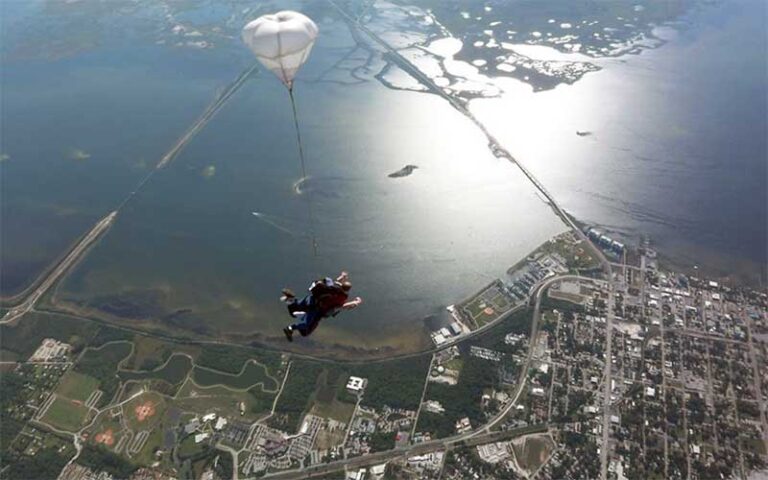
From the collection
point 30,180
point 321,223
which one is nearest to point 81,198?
point 30,180

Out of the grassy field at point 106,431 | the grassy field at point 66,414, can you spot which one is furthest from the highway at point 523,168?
the grassy field at point 66,414

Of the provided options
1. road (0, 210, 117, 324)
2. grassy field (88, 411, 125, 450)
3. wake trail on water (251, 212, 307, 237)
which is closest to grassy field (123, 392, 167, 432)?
grassy field (88, 411, 125, 450)

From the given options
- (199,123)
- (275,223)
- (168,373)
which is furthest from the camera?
(199,123)

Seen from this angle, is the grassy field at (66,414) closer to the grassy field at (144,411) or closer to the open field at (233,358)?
the grassy field at (144,411)

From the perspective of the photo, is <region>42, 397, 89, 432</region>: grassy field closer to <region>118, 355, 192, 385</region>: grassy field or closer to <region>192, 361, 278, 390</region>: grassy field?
<region>118, 355, 192, 385</region>: grassy field

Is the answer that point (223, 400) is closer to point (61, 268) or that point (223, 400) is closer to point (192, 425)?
point (192, 425)

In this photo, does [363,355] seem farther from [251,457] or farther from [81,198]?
[81,198]

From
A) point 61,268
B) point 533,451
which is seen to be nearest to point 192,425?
point 61,268
